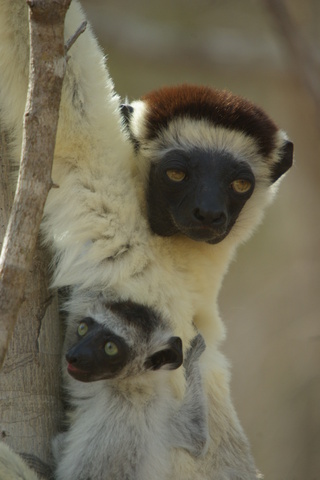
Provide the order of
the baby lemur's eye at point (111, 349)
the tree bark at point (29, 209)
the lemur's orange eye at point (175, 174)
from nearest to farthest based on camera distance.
→ 1. the tree bark at point (29, 209)
2. the baby lemur's eye at point (111, 349)
3. the lemur's orange eye at point (175, 174)

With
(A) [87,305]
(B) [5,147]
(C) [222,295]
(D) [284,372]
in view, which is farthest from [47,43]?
(C) [222,295]

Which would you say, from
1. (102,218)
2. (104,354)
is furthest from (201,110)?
(104,354)

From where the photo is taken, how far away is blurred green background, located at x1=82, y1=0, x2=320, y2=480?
783 centimetres

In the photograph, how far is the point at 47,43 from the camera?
9.53ft

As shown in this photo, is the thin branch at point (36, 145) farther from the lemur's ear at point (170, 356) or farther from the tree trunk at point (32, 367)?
the lemur's ear at point (170, 356)

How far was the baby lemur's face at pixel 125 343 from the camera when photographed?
3.66 meters

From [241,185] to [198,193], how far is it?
31cm

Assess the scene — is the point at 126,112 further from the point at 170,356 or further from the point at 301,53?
the point at 170,356

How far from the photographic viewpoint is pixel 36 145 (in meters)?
2.89

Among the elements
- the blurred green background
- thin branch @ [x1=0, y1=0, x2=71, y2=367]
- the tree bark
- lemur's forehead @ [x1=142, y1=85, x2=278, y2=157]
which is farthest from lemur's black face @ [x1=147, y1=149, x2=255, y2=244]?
the blurred green background

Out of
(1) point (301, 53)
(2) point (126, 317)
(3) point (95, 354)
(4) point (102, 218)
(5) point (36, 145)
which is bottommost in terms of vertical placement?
(3) point (95, 354)

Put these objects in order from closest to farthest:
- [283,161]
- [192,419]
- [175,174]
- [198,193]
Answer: [192,419] → [198,193] → [175,174] → [283,161]

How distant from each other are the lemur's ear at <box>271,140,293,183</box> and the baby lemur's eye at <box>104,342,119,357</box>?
4.69 ft

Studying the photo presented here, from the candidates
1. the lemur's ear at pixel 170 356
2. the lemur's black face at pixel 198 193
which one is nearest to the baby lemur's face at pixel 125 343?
the lemur's ear at pixel 170 356
